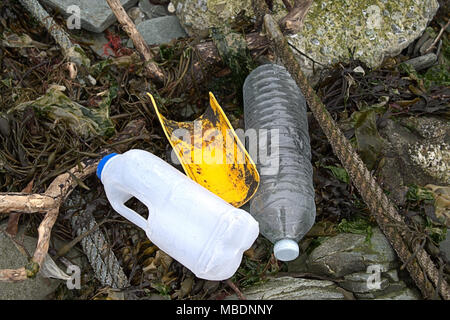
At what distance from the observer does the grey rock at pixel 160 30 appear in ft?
10.6

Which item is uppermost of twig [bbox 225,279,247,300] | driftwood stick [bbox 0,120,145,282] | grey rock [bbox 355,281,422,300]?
driftwood stick [bbox 0,120,145,282]

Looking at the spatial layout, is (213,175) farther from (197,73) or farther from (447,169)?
(447,169)

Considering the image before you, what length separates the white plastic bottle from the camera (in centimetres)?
217

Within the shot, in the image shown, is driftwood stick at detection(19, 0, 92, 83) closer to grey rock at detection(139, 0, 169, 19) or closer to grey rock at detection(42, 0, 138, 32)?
grey rock at detection(42, 0, 138, 32)

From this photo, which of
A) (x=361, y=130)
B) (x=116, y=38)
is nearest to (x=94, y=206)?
(x=116, y=38)

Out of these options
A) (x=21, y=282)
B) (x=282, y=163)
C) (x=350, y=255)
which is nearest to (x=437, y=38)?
(x=282, y=163)

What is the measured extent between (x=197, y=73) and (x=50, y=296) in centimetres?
151

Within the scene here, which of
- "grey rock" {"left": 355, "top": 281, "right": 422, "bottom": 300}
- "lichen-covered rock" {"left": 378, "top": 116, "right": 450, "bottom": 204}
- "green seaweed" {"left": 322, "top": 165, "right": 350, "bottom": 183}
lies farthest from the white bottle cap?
"lichen-covered rock" {"left": 378, "top": 116, "right": 450, "bottom": 204}

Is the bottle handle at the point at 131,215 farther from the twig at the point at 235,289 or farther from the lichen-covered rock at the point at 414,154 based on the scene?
the lichen-covered rock at the point at 414,154

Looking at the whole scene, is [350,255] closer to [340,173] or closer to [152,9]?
[340,173]

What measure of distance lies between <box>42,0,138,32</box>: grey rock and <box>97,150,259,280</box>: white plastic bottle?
4.16 feet

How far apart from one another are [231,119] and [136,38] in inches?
29.1

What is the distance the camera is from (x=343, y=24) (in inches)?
120

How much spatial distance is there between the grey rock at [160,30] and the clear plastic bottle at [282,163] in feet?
2.37
